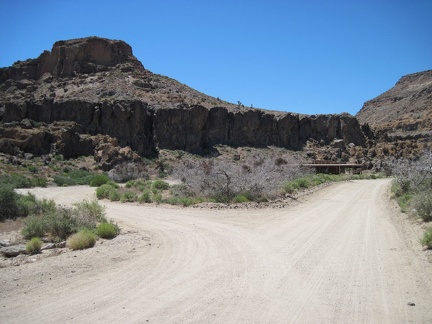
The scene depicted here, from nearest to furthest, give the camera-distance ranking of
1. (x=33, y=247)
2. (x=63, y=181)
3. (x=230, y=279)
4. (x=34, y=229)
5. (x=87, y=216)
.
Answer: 1. (x=230, y=279)
2. (x=33, y=247)
3. (x=34, y=229)
4. (x=87, y=216)
5. (x=63, y=181)

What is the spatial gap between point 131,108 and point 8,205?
2021 inches

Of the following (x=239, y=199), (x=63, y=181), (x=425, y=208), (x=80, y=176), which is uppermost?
(x=425, y=208)

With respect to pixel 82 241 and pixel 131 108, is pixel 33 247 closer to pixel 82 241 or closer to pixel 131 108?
pixel 82 241

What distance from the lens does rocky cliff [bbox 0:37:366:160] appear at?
65875mm

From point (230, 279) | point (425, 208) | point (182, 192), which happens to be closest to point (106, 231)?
point (230, 279)

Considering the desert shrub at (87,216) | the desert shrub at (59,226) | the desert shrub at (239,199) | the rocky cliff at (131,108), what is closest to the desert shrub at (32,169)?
the rocky cliff at (131,108)

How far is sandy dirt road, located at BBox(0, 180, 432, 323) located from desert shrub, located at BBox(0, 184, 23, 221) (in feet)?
22.2

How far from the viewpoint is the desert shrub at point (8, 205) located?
16.9 m

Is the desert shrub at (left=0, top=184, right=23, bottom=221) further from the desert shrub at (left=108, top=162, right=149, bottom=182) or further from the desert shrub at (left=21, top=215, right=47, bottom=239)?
the desert shrub at (left=108, top=162, right=149, bottom=182)

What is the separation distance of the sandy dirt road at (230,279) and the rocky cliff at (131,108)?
5545 cm

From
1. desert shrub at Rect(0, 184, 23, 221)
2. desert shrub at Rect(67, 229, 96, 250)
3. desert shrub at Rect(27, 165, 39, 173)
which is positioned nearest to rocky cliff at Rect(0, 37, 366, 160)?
desert shrub at Rect(27, 165, 39, 173)

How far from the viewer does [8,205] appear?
1719 centimetres

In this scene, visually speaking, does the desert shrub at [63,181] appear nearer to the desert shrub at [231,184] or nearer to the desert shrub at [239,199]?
the desert shrub at [231,184]

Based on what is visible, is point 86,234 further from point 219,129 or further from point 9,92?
point 9,92
